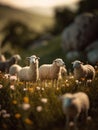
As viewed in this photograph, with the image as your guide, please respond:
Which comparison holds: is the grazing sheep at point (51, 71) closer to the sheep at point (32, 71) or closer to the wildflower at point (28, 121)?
the sheep at point (32, 71)

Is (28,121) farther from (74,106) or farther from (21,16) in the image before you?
(21,16)

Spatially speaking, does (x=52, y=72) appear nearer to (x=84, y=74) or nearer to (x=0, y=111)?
(x=84, y=74)

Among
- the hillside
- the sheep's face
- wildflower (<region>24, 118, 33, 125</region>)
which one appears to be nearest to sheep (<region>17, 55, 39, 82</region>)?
the sheep's face

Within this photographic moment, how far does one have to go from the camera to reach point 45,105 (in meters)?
11.4

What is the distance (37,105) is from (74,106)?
1.64 metres

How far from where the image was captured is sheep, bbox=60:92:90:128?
10.2 m

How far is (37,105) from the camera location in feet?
38.3

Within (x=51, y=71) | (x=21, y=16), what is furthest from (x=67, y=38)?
(x=21, y=16)

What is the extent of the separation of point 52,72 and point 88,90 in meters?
2.99

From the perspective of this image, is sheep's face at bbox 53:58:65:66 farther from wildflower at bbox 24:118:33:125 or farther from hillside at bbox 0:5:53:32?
hillside at bbox 0:5:53:32

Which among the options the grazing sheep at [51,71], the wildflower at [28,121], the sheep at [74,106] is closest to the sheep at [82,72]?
the grazing sheep at [51,71]

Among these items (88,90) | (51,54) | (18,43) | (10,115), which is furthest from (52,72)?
(18,43)

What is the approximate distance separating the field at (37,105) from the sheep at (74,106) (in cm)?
34

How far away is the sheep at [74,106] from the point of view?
10.2 metres
